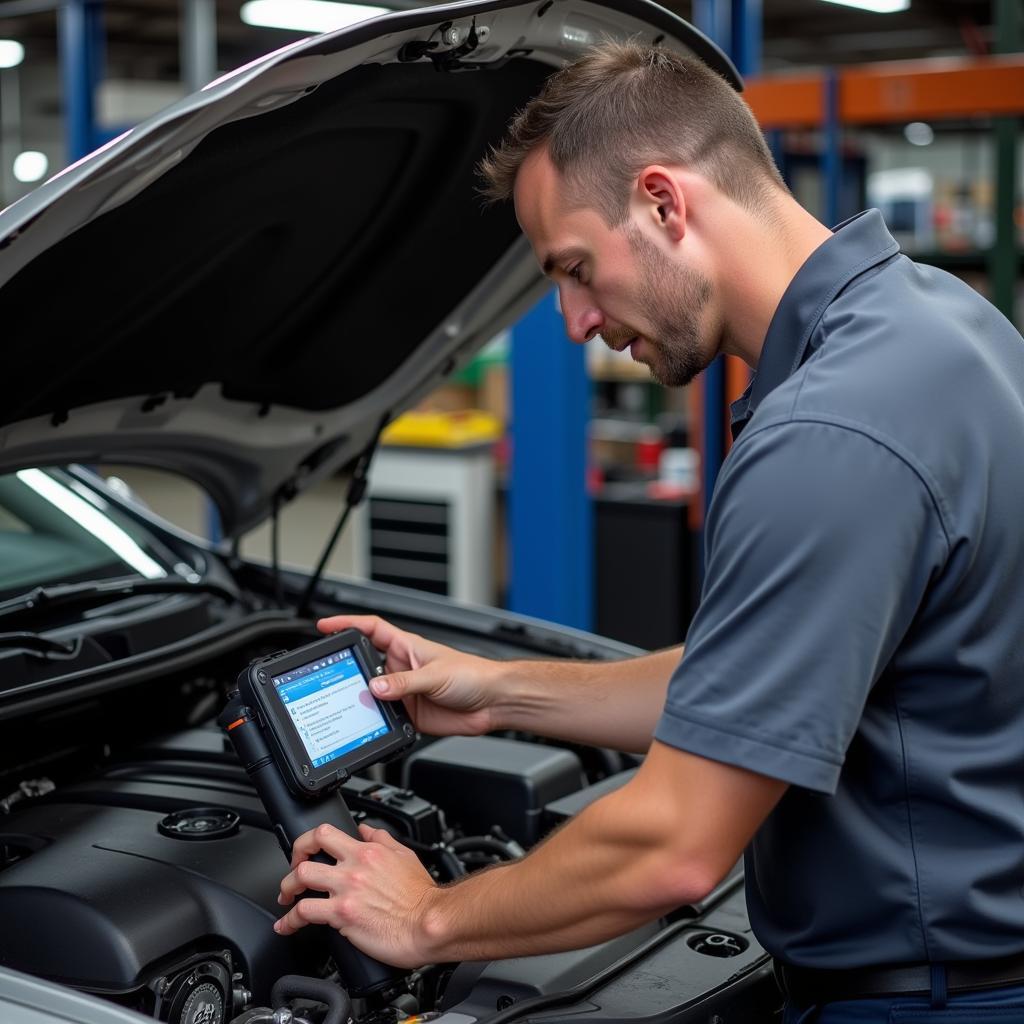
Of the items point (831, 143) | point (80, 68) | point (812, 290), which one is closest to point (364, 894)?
point (812, 290)

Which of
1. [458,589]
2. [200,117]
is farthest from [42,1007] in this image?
[458,589]

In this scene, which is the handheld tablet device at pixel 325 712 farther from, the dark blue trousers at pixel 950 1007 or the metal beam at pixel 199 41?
the metal beam at pixel 199 41

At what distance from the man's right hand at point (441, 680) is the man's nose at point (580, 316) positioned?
1.74ft

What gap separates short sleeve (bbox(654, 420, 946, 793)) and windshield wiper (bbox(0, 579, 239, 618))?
3.76 ft

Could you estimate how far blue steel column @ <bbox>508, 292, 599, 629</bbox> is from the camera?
13.4ft

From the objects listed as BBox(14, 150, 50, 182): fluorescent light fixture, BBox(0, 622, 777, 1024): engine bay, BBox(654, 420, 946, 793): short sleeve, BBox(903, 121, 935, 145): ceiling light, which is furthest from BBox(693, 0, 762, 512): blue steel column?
BBox(903, 121, 935, 145): ceiling light

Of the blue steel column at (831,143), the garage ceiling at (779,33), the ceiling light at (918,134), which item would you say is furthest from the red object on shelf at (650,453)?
the ceiling light at (918,134)

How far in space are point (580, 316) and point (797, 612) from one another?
43 cm

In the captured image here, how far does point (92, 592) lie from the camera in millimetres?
1997

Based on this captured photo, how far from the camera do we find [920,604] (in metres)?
1.14

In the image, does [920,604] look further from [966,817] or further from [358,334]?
[358,334]

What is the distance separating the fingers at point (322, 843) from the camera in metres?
1.37

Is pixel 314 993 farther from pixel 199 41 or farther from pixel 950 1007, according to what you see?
pixel 199 41

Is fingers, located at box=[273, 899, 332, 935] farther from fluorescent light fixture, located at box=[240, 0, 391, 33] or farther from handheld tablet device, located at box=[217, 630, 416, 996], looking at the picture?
fluorescent light fixture, located at box=[240, 0, 391, 33]
